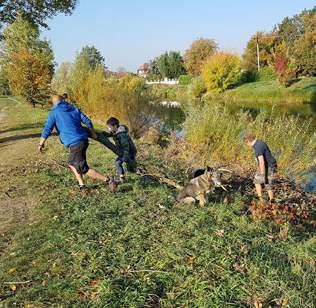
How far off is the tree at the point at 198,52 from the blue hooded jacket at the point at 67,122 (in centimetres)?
8629

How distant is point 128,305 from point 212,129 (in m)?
9.62

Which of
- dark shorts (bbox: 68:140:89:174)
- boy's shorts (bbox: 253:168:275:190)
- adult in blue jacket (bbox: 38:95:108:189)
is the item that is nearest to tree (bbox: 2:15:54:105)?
adult in blue jacket (bbox: 38:95:108:189)

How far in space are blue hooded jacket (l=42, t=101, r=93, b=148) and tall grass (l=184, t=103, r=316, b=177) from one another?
5198 millimetres

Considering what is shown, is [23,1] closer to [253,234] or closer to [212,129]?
[212,129]

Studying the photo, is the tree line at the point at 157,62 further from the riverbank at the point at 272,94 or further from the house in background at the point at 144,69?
the house in background at the point at 144,69

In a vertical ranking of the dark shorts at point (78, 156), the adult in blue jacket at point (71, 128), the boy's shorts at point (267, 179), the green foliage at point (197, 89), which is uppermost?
the adult in blue jacket at point (71, 128)

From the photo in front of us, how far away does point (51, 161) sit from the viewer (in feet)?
40.9

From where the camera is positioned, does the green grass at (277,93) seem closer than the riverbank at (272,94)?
No

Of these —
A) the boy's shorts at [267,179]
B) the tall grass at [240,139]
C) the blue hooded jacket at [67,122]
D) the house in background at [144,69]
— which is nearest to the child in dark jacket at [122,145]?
the blue hooded jacket at [67,122]

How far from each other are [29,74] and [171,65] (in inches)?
3039

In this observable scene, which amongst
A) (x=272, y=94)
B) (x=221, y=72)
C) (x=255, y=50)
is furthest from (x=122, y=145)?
(x=255, y=50)

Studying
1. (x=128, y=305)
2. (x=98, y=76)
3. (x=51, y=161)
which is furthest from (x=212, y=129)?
(x=98, y=76)

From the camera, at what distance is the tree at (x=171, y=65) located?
106938 millimetres

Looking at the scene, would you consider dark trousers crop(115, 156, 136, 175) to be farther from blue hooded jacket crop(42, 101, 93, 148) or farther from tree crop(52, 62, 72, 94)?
tree crop(52, 62, 72, 94)
